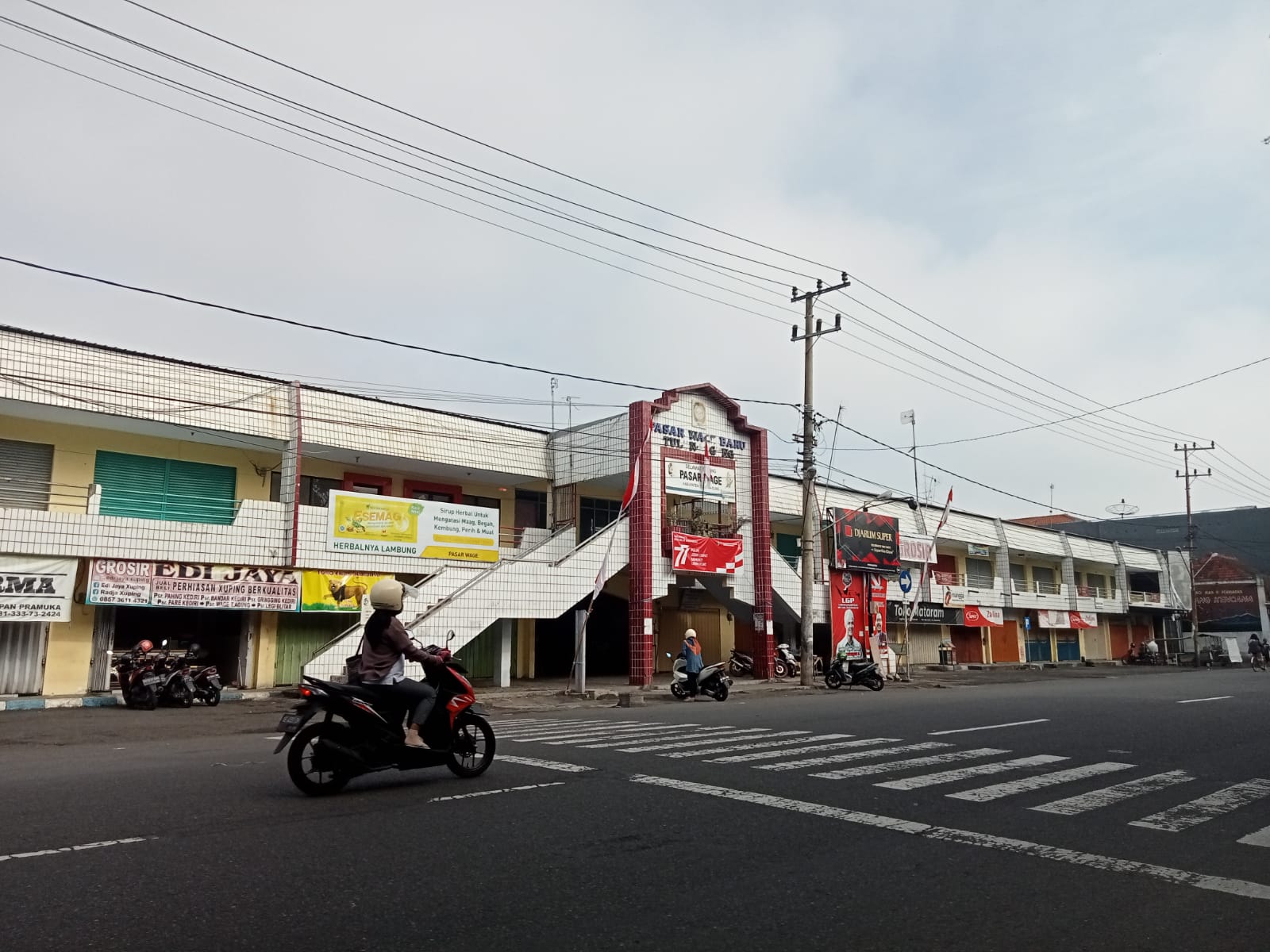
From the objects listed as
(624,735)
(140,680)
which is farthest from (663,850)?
(140,680)

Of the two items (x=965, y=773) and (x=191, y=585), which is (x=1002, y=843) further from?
(x=191, y=585)

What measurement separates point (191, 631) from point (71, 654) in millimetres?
2993

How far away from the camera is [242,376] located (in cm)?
2250

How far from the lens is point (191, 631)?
898 inches

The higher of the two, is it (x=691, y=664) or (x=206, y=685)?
(x=691, y=664)

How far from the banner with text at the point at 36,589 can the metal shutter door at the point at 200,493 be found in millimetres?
3661

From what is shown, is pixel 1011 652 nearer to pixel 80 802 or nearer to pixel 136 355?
pixel 136 355

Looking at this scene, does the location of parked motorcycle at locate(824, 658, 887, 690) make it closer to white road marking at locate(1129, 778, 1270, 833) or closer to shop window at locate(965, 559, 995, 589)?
white road marking at locate(1129, 778, 1270, 833)

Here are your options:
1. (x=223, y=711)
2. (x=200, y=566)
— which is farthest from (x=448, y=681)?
(x=200, y=566)

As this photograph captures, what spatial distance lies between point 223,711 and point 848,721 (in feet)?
39.2

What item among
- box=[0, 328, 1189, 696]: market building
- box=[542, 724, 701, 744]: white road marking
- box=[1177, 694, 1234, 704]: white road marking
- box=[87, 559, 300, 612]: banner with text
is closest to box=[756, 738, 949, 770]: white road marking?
box=[542, 724, 701, 744]: white road marking

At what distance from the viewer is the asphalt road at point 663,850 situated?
446cm

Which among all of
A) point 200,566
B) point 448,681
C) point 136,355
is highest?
point 136,355

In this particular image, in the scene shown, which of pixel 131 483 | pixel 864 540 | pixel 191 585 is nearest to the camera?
pixel 191 585
